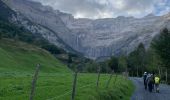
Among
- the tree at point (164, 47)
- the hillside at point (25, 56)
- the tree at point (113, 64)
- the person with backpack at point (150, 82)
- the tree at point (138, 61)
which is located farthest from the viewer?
the tree at point (113, 64)

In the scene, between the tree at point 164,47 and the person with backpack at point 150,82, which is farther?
the tree at point 164,47

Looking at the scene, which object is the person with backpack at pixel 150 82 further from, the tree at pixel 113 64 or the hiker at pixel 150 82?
the tree at pixel 113 64

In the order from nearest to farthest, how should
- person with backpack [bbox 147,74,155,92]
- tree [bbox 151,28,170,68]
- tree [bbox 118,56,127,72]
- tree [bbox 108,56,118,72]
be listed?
person with backpack [bbox 147,74,155,92] < tree [bbox 151,28,170,68] < tree [bbox 118,56,127,72] < tree [bbox 108,56,118,72]

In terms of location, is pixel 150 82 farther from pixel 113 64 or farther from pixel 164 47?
pixel 113 64

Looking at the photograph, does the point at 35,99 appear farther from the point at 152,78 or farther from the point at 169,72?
the point at 169,72

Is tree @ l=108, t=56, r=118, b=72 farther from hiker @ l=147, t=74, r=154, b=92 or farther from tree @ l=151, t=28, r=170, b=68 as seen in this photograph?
hiker @ l=147, t=74, r=154, b=92

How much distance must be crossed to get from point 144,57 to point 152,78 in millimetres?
121484

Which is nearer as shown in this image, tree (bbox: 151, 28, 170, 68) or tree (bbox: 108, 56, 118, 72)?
tree (bbox: 151, 28, 170, 68)

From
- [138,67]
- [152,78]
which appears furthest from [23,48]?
[152,78]

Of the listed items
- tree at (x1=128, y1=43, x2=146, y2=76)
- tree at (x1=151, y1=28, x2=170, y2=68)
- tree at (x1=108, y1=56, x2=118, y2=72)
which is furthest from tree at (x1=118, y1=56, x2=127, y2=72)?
tree at (x1=151, y1=28, x2=170, y2=68)

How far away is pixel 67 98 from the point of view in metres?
24.3

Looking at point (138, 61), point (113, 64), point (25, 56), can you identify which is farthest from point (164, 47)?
point (113, 64)

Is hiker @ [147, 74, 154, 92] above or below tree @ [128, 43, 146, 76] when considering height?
below

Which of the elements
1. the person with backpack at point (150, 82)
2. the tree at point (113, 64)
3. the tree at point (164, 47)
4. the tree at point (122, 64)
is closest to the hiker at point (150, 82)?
the person with backpack at point (150, 82)
